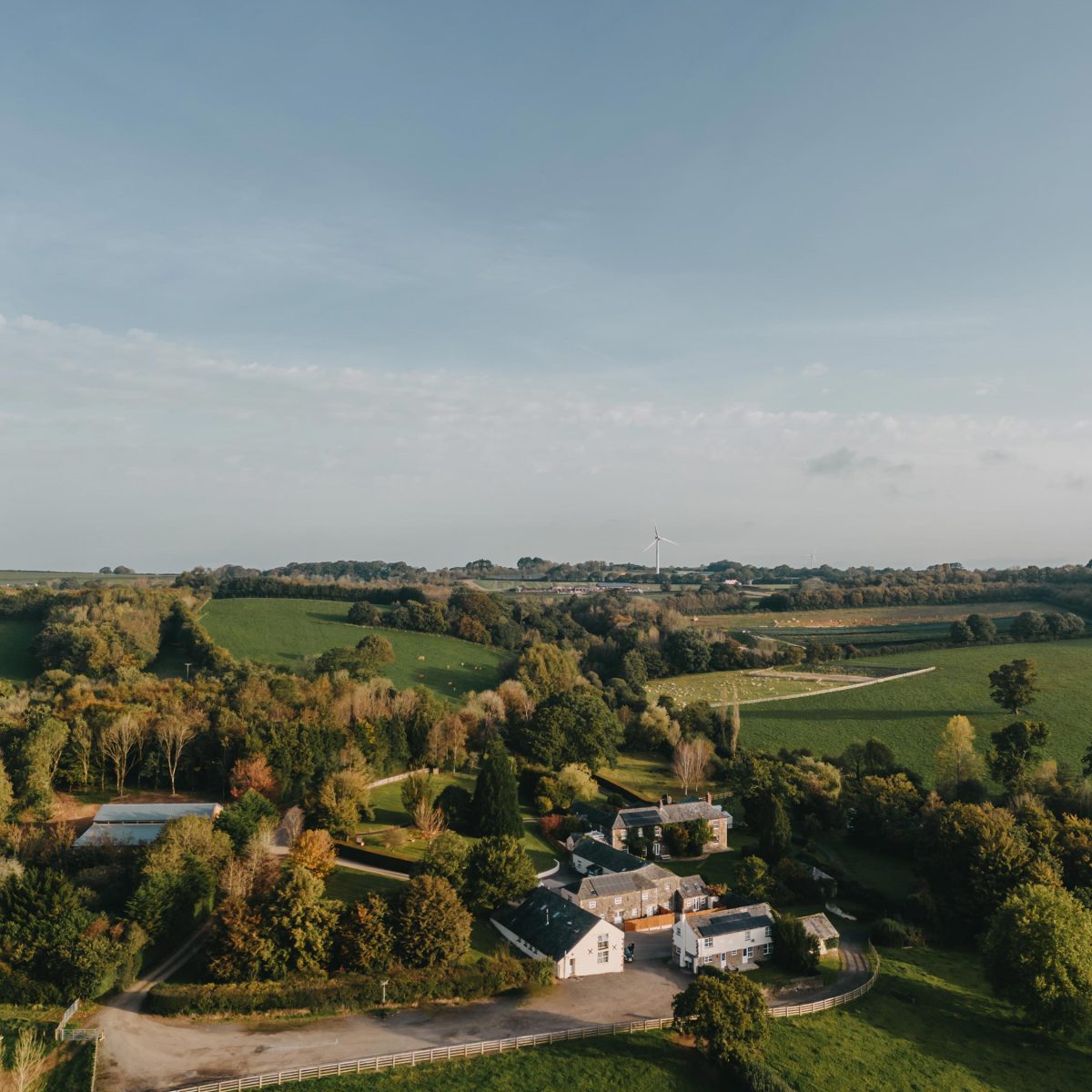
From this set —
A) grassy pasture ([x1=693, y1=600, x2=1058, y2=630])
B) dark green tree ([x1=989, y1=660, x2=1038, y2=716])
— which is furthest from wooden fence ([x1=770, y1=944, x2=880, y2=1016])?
grassy pasture ([x1=693, y1=600, x2=1058, y2=630])

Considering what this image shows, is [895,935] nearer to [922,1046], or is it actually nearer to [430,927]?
[922,1046]

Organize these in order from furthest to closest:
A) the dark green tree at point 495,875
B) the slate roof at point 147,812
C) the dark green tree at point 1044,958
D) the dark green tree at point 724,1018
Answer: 1. the slate roof at point 147,812
2. the dark green tree at point 495,875
3. the dark green tree at point 1044,958
4. the dark green tree at point 724,1018

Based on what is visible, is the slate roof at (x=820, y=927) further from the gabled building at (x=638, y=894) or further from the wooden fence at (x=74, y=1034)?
the wooden fence at (x=74, y=1034)

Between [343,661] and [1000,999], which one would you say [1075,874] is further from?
[343,661]

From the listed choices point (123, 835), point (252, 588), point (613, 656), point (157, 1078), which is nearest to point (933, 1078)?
point (157, 1078)

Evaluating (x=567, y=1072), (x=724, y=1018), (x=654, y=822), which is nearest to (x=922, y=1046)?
(x=724, y=1018)

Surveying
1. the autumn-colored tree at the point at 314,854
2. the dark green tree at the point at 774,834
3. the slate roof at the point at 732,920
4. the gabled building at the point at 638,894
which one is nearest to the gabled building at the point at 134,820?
the autumn-colored tree at the point at 314,854

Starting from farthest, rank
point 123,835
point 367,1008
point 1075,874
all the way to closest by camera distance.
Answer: point 1075,874
point 123,835
point 367,1008
